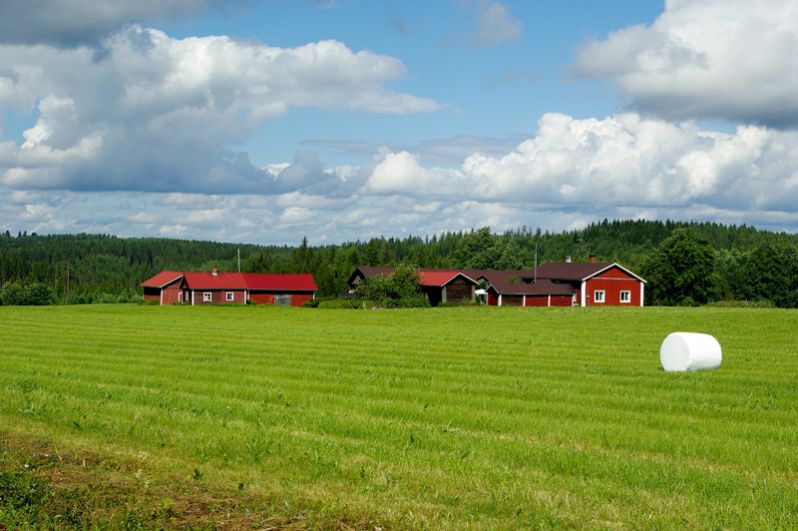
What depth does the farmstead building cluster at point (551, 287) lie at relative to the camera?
92.6m

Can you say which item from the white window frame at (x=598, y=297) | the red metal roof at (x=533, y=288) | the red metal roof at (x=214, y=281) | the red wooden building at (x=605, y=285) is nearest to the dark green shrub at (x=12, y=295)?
the red metal roof at (x=214, y=281)

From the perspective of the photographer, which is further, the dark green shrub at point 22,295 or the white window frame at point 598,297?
the dark green shrub at point 22,295

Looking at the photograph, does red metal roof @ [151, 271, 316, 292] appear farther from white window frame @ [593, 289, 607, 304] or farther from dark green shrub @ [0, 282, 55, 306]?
white window frame @ [593, 289, 607, 304]

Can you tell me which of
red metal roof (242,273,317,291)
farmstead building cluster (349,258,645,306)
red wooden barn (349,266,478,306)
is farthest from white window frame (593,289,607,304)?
red metal roof (242,273,317,291)

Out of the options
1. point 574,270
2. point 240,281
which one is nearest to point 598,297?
point 574,270

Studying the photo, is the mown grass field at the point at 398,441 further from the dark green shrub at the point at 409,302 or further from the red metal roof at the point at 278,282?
the red metal roof at the point at 278,282

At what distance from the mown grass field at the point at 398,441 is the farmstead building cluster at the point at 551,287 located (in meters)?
64.5

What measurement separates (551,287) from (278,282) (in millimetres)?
39121

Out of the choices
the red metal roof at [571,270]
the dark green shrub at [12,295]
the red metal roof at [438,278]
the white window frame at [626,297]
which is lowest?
the dark green shrub at [12,295]

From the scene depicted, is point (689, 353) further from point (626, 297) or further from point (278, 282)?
point (278, 282)

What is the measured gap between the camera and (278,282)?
111m

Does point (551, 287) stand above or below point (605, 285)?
below

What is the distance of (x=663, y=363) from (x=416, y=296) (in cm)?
6184

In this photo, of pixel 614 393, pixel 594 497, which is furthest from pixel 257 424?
pixel 614 393
